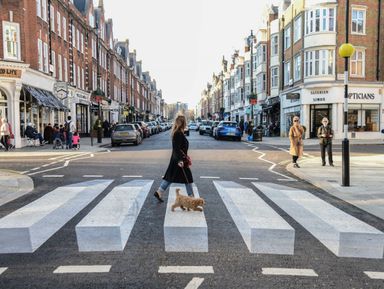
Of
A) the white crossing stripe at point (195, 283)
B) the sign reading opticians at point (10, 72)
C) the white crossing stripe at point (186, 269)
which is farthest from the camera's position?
the sign reading opticians at point (10, 72)

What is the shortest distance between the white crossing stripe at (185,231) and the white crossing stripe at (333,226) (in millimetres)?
1596

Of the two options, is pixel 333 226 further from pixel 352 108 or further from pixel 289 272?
pixel 352 108

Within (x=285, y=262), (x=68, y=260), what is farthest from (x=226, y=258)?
(x=68, y=260)

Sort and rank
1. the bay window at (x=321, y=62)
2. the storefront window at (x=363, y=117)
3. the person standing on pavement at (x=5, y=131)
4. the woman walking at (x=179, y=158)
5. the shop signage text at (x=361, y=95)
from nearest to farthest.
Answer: the woman walking at (x=179, y=158) → the person standing on pavement at (x=5, y=131) → the bay window at (x=321, y=62) → the shop signage text at (x=361, y=95) → the storefront window at (x=363, y=117)

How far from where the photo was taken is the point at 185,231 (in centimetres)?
568

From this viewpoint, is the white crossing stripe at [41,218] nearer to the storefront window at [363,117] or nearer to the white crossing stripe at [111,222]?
the white crossing stripe at [111,222]

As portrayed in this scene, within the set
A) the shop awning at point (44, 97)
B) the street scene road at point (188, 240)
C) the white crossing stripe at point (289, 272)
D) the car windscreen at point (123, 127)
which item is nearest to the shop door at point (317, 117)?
the car windscreen at point (123, 127)

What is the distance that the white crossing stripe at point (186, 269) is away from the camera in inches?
165

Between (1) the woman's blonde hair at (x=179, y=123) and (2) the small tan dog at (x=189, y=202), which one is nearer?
(2) the small tan dog at (x=189, y=202)

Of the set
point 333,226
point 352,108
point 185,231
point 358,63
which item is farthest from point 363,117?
point 185,231

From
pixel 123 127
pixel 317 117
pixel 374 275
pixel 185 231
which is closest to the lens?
pixel 374 275

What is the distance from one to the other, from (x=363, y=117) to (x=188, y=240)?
107 feet

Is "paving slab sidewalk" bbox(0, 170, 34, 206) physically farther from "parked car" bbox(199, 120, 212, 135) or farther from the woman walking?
"parked car" bbox(199, 120, 212, 135)

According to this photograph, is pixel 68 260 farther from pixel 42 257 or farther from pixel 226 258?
pixel 226 258
